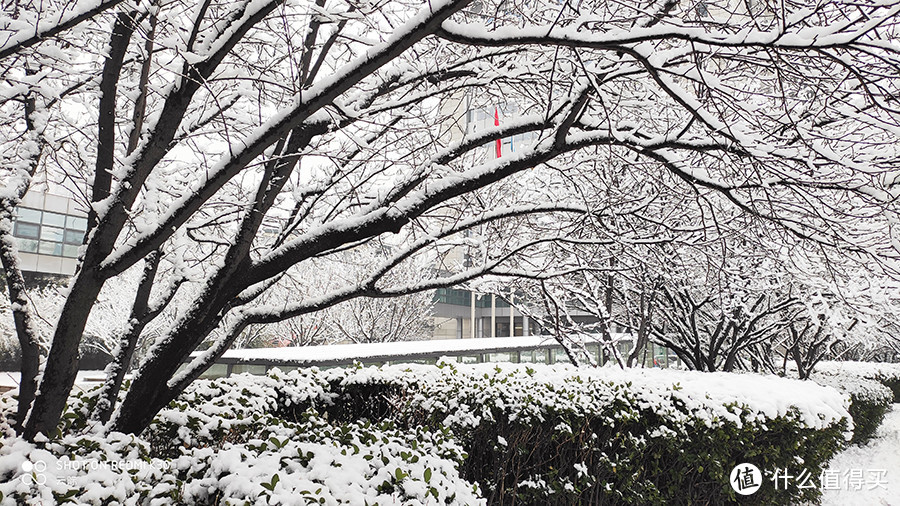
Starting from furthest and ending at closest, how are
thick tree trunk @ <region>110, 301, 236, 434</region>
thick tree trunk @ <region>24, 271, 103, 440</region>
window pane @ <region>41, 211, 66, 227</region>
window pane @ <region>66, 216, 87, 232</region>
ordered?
window pane @ <region>66, 216, 87, 232</region>
window pane @ <region>41, 211, 66, 227</region>
thick tree trunk @ <region>110, 301, 236, 434</region>
thick tree trunk @ <region>24, 271, 103, 440</region>

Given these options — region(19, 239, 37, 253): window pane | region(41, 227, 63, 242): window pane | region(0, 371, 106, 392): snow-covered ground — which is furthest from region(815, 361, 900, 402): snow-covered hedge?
region(19, 239, 37, 253): window pane

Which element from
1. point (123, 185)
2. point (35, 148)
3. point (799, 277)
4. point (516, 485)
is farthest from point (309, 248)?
point (799, 277)

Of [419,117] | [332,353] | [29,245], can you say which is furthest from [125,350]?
[29,245]

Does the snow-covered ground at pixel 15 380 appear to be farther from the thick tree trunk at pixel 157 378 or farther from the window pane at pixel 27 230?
the window pane at pixel 27 230

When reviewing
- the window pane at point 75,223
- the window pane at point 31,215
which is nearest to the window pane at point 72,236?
the window pane at point 75,223

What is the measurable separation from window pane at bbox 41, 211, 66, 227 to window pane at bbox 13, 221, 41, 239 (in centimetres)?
49

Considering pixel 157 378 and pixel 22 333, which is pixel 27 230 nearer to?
pixel 22 333

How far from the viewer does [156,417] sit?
3682 millimetres

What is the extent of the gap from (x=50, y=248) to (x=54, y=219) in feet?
5.03

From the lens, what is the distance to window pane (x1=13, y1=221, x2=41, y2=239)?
2582 cm

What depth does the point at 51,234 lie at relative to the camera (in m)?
26.5

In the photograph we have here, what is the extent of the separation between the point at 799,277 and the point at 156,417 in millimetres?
7394

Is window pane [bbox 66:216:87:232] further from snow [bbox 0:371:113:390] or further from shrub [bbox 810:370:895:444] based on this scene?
shrub [bbox 810:370:895:444]

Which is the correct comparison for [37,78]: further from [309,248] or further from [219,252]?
[219,252]
